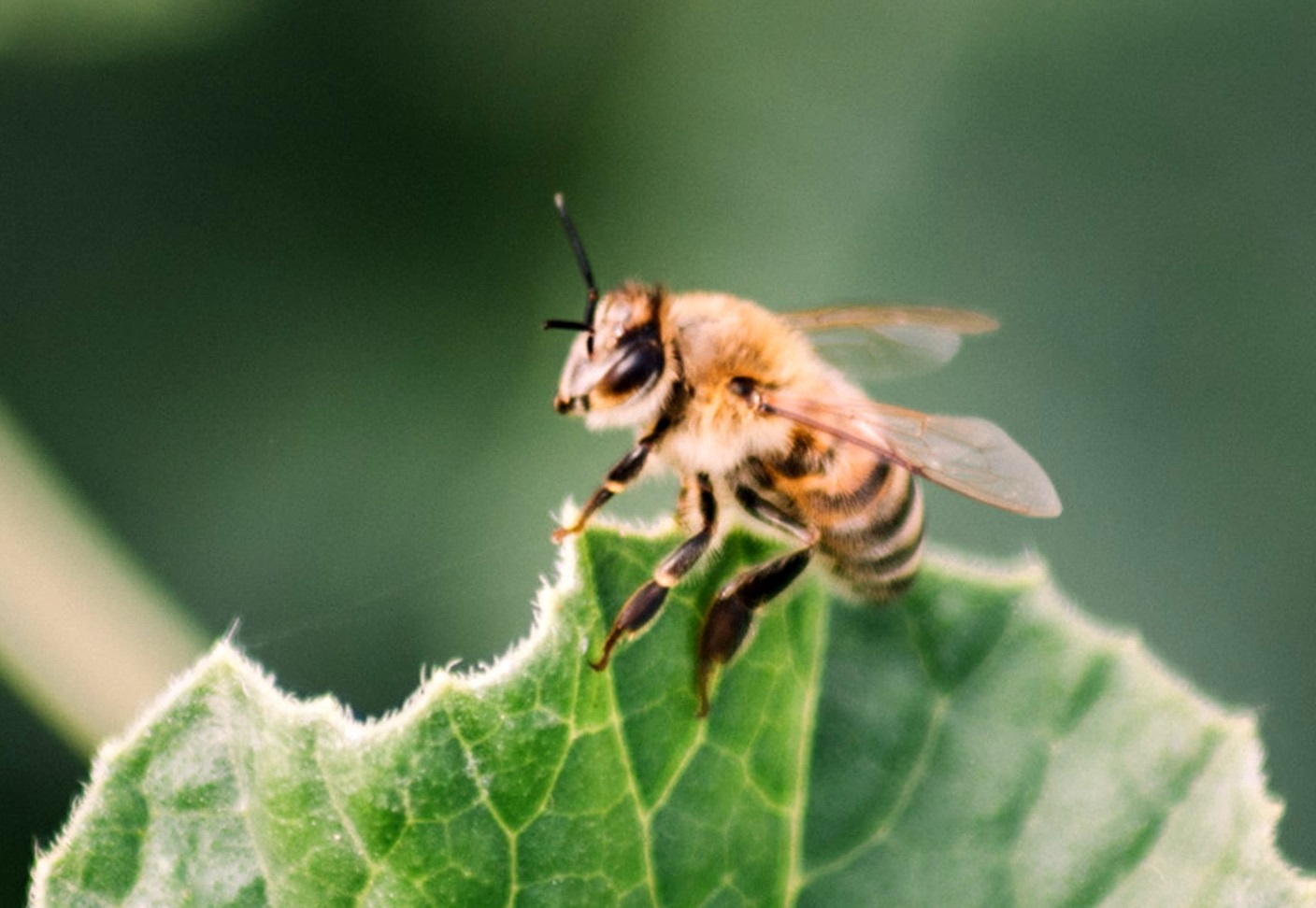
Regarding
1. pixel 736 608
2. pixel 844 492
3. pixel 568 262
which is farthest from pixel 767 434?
pixel 568 262

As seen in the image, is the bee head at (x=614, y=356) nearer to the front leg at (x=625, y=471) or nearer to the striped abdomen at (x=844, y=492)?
the front leg at (x=625, y=471)

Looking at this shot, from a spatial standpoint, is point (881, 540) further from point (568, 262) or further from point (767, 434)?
point (568, 262)

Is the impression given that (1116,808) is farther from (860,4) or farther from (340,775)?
(860,4)

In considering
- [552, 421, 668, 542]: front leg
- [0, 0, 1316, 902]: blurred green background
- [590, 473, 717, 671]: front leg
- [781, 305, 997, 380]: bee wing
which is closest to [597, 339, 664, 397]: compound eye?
[552, 421, 668, 542]: front leg

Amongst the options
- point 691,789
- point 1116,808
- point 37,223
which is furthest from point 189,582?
point 1116,808

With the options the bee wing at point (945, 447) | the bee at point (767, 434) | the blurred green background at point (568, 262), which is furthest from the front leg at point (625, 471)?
the blurred green background at point (568, 262)

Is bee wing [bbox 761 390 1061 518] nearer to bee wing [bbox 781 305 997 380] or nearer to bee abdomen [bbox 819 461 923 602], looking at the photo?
bee abdomen [bbox 819 461 923 602]
